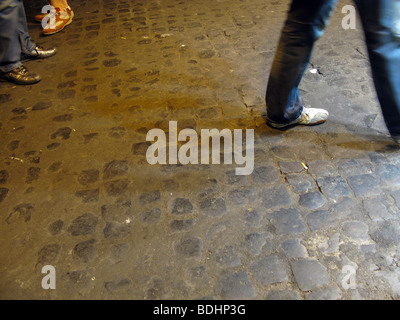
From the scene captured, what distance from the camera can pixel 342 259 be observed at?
1854 mm

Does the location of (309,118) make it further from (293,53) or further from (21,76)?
(21,76)

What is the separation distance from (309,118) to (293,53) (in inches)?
27.2

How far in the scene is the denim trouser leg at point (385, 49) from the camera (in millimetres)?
2109

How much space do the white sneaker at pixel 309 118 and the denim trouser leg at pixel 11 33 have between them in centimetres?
291

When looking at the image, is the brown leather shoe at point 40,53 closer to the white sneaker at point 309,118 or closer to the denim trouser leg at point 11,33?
the denim trouser leg at point 11,33

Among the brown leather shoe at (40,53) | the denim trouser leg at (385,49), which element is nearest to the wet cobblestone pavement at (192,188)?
the brown leather shoe at (40,53)

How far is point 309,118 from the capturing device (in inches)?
107

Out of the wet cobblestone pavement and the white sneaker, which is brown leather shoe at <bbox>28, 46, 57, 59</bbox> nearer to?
the wet cobblestone pavement

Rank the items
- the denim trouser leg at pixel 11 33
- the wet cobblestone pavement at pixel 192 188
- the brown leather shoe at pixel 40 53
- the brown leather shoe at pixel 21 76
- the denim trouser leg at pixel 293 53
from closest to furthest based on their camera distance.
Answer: the wet cobblestone pavement at pixel 192 188
the denim trouser leg at pixel 293 53
the denim trouser leg at pixel 11 33
the brown leather shoe at pixel 21 76
the brown leather shoe at pixel 40 53

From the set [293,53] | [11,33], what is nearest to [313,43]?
[293,53]

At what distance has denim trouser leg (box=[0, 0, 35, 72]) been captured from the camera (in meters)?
3.27

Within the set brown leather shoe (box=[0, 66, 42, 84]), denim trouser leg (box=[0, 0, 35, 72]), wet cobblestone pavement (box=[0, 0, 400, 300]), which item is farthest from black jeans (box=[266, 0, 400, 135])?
denim trouser leg (box=[0, 0, 35, 72])

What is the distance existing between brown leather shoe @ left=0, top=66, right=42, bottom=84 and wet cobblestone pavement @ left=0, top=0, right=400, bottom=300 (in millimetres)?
Answer: 107
